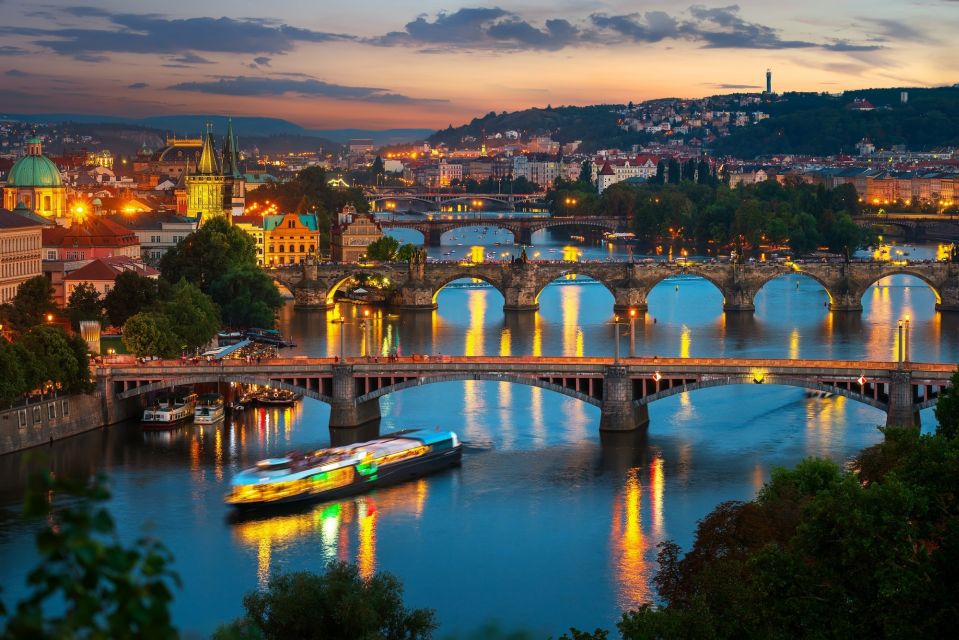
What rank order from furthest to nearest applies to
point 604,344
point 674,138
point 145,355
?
point 674,138 → point 604,344 → point 145,355

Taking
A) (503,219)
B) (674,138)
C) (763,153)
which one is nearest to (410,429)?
(503,219)

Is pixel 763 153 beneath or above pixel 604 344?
above

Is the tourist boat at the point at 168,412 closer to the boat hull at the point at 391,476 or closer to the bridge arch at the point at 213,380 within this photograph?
the bridge arch at the point at 213,380

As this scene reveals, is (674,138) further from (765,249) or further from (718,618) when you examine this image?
(718,618)

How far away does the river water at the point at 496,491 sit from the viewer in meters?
19.1

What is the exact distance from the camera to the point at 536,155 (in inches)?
6885

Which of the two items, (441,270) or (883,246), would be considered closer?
→ (441,270)

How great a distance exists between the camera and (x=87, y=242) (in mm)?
45531

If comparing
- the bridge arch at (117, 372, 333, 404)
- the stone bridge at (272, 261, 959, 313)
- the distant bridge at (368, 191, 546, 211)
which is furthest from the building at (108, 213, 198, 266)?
the distant bridge at (368, 191, 546, 211)

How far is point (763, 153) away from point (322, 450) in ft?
491

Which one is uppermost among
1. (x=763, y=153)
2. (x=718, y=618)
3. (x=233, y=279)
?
(x=763, y=153)

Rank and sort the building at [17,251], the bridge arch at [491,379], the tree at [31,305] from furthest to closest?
the building at [17,251]
the tree at [31,305]
the bridge arch at [491,379]

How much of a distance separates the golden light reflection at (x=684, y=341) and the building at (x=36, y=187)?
22256mm

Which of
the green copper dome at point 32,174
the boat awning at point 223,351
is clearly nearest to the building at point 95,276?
the boat awning at point 223,351
